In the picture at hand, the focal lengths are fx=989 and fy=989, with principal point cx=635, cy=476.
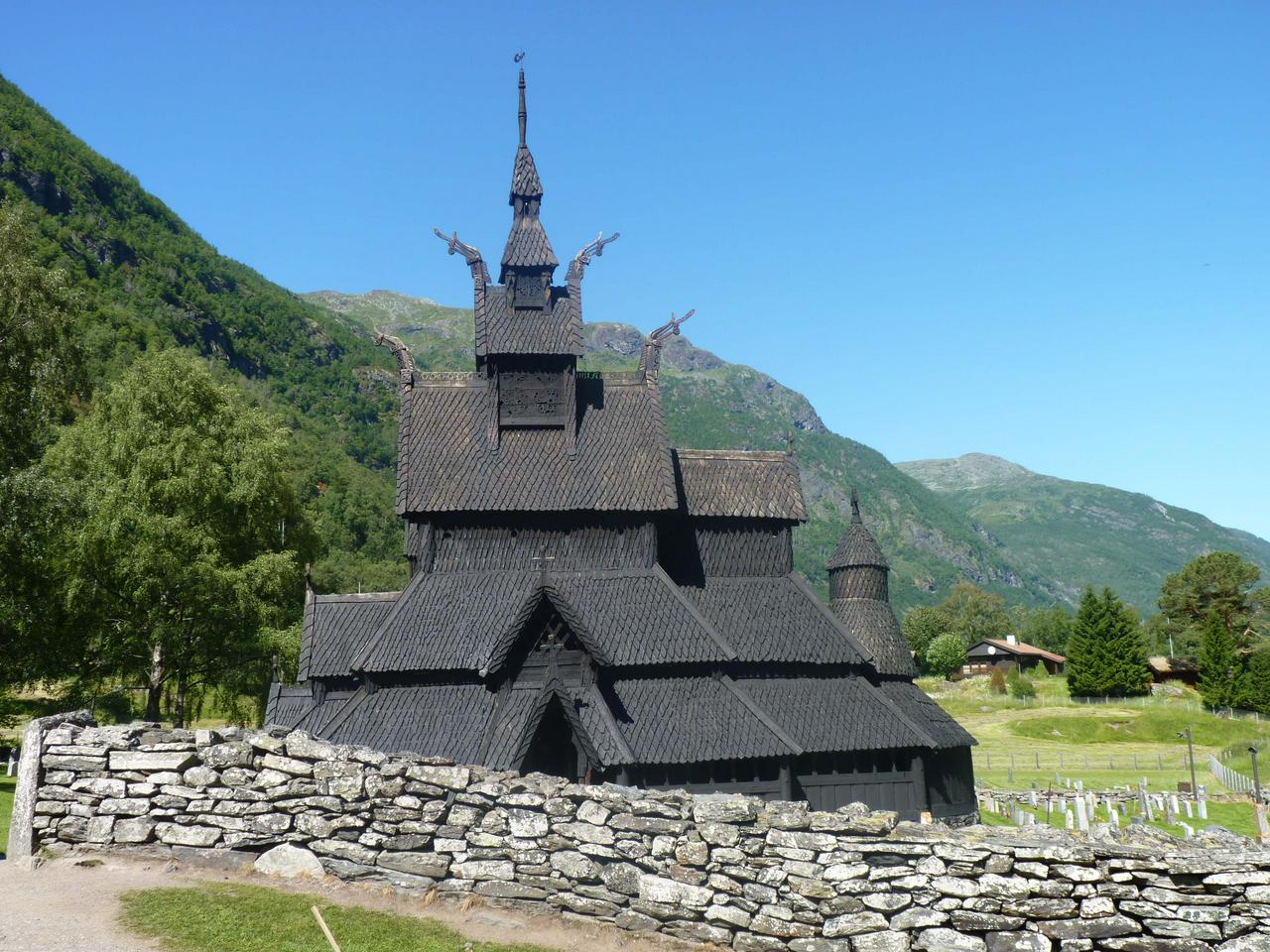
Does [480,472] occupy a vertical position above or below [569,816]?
above

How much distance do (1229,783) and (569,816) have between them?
44.3 meters

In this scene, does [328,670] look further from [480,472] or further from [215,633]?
[215,633]

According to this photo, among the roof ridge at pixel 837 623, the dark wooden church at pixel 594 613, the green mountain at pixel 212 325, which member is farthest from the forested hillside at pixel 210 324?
the roof ridge at pixel 837 623

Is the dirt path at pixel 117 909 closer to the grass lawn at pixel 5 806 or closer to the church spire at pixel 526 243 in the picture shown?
the grass lawn at pixel 5 806

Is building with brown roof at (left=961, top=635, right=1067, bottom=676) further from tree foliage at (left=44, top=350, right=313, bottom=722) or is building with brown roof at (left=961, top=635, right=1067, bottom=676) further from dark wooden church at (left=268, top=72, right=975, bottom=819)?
tree foliage at (left=44, top=350, right=313, bottom=722)

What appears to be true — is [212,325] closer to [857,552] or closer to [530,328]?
[530,328]

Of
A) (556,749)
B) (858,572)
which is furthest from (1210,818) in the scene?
(556,749)

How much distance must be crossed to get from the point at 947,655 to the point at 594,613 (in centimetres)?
9684

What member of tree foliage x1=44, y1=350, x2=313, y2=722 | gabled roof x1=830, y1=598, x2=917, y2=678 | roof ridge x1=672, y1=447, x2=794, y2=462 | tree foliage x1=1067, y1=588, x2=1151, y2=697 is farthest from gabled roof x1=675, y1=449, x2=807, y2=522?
tree foliage x1=1067, y1=588, x2=1151, y2=697

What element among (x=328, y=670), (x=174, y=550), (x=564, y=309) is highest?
(x=564, y=309)

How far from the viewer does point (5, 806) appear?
19797 mm

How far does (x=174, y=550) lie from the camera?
33469 mm

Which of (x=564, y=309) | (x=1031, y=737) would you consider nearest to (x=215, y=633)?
(x=564, y=309)

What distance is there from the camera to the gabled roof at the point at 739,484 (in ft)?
91.1
